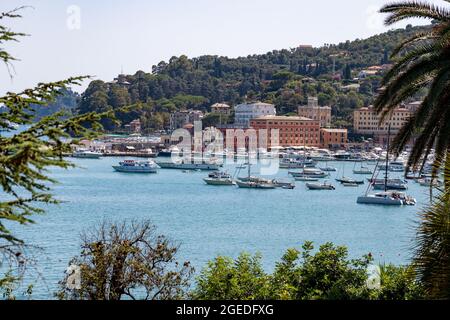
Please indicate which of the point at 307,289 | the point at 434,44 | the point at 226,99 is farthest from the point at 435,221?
the point at 226,99

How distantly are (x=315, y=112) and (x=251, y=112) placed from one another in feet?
19.3

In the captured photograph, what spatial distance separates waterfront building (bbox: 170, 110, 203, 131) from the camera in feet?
267

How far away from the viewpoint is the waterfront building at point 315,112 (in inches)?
3009

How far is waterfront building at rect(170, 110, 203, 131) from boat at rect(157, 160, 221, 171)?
84.3ft

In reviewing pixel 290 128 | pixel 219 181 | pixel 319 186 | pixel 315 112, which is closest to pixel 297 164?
pixel 290 128

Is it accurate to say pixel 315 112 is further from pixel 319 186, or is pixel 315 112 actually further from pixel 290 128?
pixel 319 186

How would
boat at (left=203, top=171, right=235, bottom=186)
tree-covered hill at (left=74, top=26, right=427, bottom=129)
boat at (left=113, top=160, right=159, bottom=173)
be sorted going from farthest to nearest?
tree-covered hill at (left=74, top=26, right=427, bottom=129) < boat at (left=113, top=160, right=159, bottom=173) < boat at (left=203, top=171, right=235, bottom=186)

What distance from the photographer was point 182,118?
271ft

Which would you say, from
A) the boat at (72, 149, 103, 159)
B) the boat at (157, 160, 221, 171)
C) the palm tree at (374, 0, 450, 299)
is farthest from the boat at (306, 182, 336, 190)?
the palm tree at (374, 0, 450, 299)

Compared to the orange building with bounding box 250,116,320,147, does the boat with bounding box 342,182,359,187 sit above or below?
below

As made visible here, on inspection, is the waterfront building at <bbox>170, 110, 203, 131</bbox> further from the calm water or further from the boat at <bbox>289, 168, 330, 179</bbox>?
the calm water
